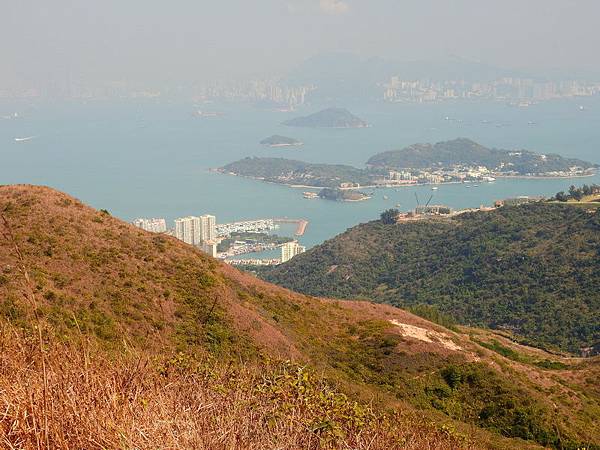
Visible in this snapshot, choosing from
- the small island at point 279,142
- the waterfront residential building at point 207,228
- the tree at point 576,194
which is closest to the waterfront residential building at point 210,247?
the waterfront residential building at point 207,228

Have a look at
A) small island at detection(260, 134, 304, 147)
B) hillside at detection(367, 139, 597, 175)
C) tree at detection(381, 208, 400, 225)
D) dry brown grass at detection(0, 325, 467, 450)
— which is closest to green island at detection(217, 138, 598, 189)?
hillside at detection(367, 139, 597, 175)

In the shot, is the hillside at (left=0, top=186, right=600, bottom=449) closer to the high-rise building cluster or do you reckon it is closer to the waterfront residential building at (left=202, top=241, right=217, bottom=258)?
the waterfront residential building at (left=202, top=241, right=217, bottom=258)

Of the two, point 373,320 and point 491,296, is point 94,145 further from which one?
point 373,320

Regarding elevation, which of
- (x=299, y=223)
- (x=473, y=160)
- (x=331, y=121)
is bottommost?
(x=299, y=223)

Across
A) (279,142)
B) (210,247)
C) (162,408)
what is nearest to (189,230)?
(210,247)

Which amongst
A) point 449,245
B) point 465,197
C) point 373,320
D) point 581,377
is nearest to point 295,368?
point 373,320

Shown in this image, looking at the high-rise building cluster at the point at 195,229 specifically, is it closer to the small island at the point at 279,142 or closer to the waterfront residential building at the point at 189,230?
the waterfront residential building at the point at 189,230

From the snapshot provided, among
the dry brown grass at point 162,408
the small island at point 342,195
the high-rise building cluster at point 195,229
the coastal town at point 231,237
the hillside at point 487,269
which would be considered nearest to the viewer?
the dry brown grass at point 162,408

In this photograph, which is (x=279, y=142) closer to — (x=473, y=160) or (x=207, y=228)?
(x=473, y=160)
